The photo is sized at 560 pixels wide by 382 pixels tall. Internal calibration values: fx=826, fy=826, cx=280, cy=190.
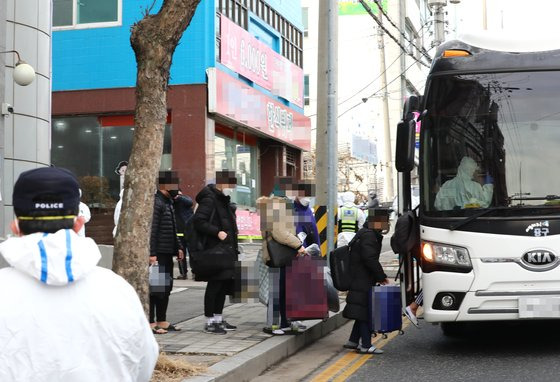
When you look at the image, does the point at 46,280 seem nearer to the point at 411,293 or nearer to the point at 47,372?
the point at 47,372

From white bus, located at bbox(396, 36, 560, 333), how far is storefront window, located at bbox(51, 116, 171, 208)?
16.5 metres

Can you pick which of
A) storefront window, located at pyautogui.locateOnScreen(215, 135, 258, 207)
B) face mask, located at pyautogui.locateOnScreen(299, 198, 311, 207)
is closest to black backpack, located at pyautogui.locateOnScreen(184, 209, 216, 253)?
face mask, located at pyautogui.locateOnScreen(299, 198, 311, 207)

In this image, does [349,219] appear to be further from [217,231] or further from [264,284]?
[217,231]

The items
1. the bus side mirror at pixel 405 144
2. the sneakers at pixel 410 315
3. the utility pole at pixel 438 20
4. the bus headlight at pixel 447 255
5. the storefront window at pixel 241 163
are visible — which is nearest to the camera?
the bus headlight at pixel 447 255

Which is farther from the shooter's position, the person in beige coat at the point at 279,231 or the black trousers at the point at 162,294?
the black trousers at the point at 162,294

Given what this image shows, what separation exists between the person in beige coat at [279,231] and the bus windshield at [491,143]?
1.44 m

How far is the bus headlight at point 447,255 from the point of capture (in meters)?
7.67

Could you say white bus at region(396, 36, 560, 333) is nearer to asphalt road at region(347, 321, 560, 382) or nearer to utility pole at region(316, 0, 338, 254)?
asphalt road at region(347, 321, 560, 382)

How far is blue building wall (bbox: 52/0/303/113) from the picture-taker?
913 inches

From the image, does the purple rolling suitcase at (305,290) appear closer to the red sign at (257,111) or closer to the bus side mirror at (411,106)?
the bus side mirror at (411,106)

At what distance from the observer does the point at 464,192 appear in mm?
7836

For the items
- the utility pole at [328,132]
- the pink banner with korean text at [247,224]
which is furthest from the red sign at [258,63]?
the utility pole at [328,132]

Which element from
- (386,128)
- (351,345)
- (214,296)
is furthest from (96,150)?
(351,345)

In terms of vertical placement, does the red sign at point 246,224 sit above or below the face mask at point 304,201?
below
